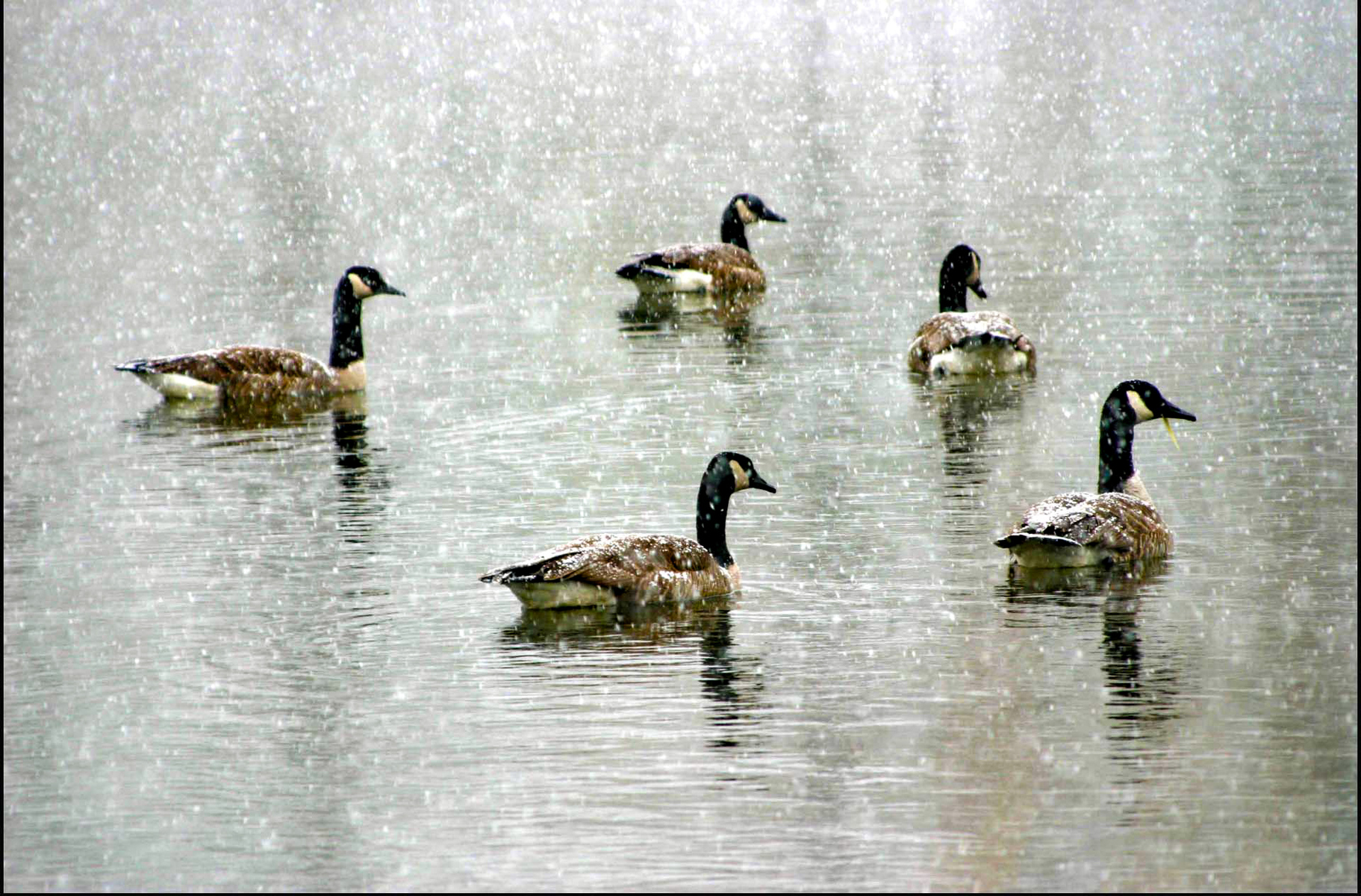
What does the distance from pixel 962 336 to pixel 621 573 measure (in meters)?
9.96

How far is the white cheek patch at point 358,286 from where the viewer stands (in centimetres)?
2448

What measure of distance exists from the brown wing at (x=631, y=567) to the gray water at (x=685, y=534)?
25 centimetres

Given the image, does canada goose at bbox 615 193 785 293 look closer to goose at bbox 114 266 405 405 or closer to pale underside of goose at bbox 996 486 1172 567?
goose at bbox 114 266 405 405

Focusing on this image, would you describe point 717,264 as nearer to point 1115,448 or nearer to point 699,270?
point 699,270

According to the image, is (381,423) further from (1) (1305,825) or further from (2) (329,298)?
(1) (1305,825)

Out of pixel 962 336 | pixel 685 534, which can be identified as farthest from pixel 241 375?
pixel 685 534

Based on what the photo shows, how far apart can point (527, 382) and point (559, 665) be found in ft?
36.7

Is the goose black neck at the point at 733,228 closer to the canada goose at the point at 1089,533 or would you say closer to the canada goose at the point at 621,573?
the canada goose at the point at 1089,533

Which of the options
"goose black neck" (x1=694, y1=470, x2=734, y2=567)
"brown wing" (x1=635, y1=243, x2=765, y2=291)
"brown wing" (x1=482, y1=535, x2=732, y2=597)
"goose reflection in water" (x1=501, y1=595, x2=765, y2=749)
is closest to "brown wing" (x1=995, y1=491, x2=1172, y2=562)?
"goose black neck" (x1=694, y1=470, x2=734, y2=567)

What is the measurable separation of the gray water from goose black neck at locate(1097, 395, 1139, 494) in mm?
628

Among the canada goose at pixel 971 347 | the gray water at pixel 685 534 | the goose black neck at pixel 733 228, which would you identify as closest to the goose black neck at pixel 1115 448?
the gray water at pixel 685 534

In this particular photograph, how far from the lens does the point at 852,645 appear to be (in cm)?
1339

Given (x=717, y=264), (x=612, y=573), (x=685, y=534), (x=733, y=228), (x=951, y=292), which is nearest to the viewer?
(x=612, y=573)

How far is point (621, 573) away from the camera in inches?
557
